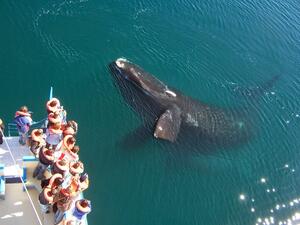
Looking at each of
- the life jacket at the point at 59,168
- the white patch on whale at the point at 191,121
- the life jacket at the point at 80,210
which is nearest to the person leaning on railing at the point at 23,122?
the life jacket at the point at 59,168

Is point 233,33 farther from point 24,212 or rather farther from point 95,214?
point 24,212

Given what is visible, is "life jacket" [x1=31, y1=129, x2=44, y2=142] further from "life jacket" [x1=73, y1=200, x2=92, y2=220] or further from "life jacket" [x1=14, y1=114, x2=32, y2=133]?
"life jacket" [x1=73, y1=200, x2=92, y2=220]

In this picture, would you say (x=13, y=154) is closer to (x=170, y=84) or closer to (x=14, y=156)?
(x=14, y=156)

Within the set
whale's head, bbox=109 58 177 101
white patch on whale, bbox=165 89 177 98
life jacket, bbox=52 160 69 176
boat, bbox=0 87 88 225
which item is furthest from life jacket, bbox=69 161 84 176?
white patch on whale, bbox=165 89 177 98

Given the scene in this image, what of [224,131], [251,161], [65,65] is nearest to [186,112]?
[224,131]

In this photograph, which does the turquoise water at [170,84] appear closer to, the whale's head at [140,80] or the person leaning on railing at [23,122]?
the whale's head at [140,80]

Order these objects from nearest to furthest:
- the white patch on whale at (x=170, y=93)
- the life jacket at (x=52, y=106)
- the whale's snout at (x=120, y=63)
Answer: the life jacket at (x=52, y=106), the whale's snout at (x=120, y=63), the white patch on whale at (x=170, y=93)
